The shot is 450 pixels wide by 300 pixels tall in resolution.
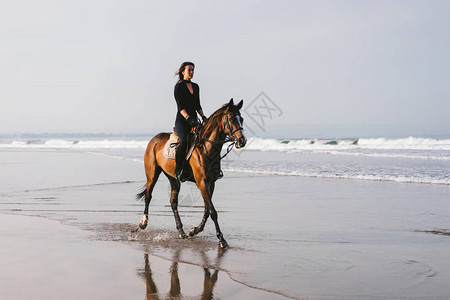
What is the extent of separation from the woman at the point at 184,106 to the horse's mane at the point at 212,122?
248mm

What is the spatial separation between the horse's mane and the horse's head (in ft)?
0.49

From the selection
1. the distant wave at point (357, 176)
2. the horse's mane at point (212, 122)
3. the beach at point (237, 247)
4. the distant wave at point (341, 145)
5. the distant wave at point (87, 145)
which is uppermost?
the horse's mane at point (212, 122)

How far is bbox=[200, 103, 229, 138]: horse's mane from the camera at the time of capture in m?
7.43

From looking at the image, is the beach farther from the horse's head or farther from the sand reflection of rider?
the horse's head

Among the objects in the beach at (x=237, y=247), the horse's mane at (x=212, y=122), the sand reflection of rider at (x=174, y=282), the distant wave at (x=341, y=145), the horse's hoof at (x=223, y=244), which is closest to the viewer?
the sand reflection of rider at (x=174, y=282)

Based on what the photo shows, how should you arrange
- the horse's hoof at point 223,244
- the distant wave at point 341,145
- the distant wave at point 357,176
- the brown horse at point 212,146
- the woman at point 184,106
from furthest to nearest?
the distant wave at point 341,145
the distant wave at point 357,176
the woman at point 184,106
the brown horse at point 212,146
the horse's hoof at point 223,244

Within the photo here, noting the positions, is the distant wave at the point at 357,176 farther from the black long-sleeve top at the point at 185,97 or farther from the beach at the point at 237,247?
the black long-sleeve top at the point at 185,97

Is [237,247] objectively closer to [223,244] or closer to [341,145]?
[223,244]

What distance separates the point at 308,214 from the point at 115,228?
395 centimetres

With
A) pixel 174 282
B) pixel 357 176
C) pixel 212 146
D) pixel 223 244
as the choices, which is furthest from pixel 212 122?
pixel 357 176

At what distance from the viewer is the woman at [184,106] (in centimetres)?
784

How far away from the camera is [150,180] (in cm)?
906

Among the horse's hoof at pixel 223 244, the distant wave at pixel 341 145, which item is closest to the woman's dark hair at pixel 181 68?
the horse's hoof at pixel 223 244

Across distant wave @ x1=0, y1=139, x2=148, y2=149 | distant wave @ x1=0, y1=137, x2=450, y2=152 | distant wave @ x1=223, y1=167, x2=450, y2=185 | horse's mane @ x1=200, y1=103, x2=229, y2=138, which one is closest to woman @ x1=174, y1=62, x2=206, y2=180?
horse's mane @ x1=200, y1=103, x2=229, y2=138
